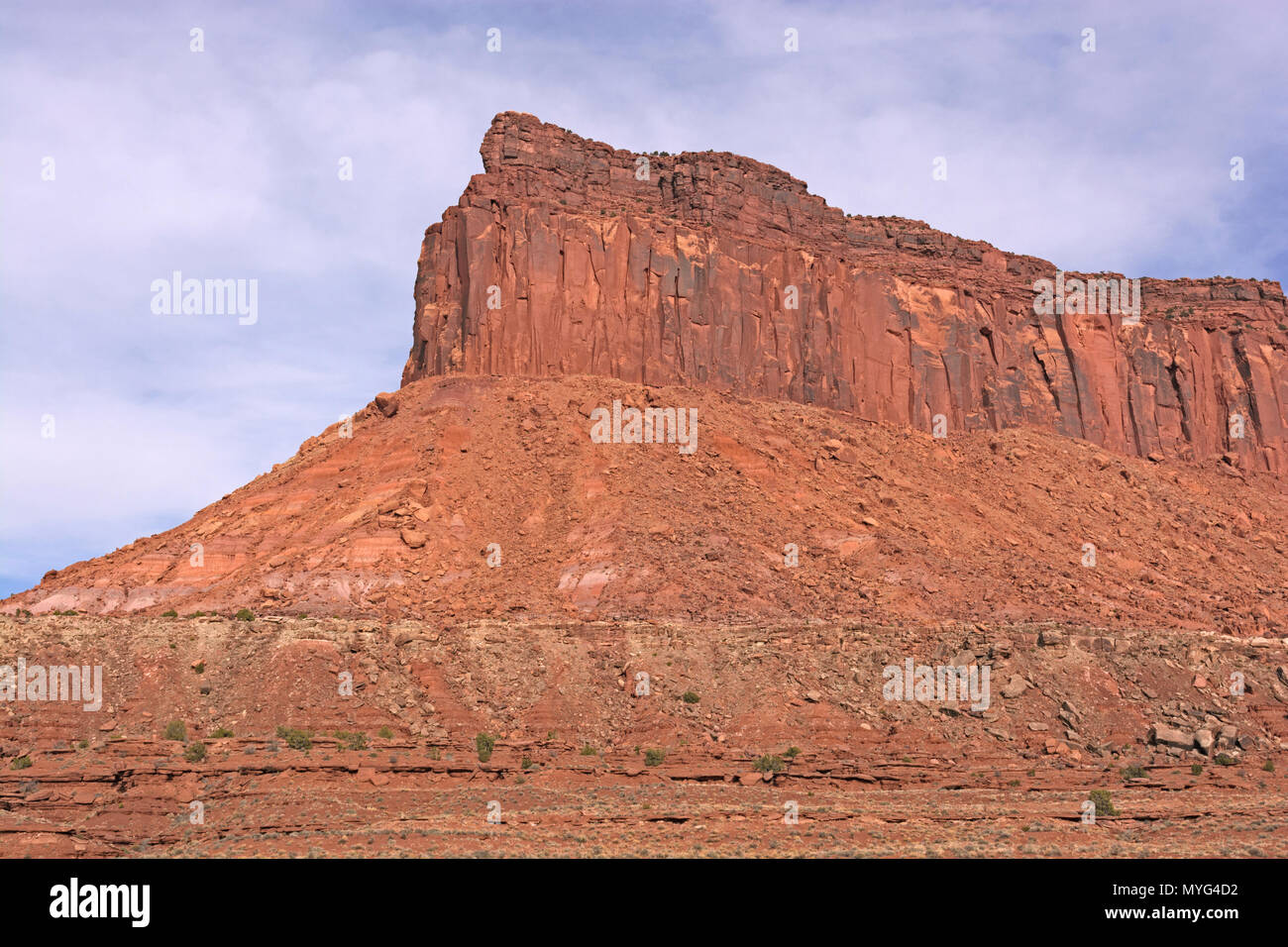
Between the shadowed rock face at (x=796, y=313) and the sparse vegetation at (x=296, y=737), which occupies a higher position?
the shadowed rock face at (x=796, y=313)

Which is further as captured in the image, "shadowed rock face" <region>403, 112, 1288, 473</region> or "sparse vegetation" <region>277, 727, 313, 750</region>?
"shadowed rock face" <region>403, 112, 1288, 473</region>

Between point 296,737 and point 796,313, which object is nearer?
point 296,737

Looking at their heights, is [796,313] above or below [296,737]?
above

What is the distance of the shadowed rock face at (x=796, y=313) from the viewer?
199 feet

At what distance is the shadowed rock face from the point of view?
6062cm

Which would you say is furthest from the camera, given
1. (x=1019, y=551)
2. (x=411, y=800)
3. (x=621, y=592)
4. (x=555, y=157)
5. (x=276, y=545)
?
(x=555, y=157)

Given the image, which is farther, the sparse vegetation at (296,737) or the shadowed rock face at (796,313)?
the shadowed rock face at (796,313)

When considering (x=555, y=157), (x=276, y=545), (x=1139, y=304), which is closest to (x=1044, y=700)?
(x=276, y=545)

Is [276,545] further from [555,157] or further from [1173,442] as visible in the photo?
[1173,442]

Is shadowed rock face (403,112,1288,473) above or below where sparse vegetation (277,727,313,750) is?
above

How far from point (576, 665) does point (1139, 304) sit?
5910cm

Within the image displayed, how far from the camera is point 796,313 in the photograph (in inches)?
2613

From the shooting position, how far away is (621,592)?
140ft

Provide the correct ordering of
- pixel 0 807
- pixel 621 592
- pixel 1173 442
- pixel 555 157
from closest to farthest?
pixel 0 807 < pixel 621 592 < pixel 555 157 < pixel 1173 442
